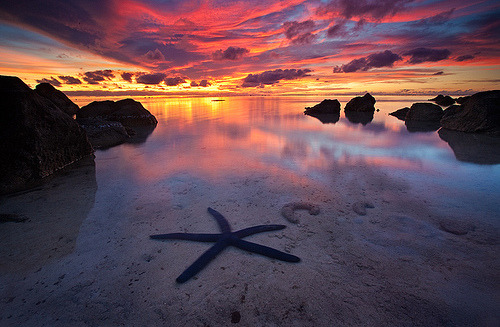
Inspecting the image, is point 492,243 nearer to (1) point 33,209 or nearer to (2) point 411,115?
(1) point 33,209

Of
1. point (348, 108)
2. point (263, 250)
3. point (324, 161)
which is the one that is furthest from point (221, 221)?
point (348, 108)

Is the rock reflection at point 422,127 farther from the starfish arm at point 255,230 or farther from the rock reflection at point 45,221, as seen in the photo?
the rock reflection at point 45,221

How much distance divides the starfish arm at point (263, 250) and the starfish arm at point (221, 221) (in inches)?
15.9

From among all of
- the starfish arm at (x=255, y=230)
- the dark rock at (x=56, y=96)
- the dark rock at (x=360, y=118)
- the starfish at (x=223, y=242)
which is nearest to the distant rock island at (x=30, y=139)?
the starfish at (x=223, y=242)

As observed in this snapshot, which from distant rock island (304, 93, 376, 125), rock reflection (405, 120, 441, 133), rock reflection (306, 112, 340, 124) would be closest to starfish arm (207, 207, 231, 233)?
rock reflection (405, 120, 441, 133)

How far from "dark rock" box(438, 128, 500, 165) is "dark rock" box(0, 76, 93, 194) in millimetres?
15110

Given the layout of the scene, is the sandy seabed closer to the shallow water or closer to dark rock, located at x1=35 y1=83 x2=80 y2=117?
the shallow water

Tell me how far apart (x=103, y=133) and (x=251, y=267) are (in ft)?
42.1

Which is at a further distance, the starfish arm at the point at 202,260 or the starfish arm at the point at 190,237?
the starfish arm at the point at 190,237

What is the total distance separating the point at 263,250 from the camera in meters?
3.11

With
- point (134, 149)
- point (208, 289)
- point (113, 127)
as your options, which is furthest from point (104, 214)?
point (113, 127)

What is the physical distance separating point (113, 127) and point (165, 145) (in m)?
4.38

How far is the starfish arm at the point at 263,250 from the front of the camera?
3.01 m

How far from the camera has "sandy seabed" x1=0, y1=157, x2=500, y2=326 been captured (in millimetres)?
2354
